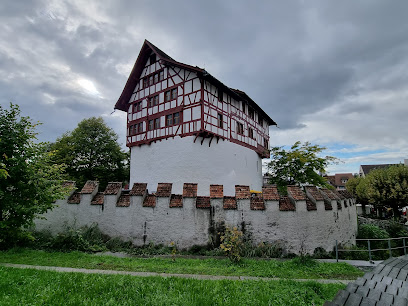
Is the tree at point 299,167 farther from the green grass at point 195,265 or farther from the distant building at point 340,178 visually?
the distant building at point 340,178

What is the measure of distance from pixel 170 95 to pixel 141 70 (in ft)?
17.1

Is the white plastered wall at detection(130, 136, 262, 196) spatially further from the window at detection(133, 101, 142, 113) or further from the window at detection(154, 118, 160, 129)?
the window at detection(133, 101, 142, 113)

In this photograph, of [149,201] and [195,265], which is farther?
[149,201]

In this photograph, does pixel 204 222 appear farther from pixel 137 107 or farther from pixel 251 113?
pixel 251 113

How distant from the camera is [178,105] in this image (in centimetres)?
2056

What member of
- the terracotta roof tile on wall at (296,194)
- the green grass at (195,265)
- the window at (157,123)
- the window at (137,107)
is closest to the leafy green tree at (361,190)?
the terracotta roof tile on wall at (296,194)

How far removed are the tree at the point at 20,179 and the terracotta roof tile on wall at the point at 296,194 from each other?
876cm

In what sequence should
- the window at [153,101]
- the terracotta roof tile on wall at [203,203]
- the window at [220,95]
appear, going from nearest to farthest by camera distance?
the terracotta roof tile on wall at [203,203]
the window at [220,95]
the window at [153,101]

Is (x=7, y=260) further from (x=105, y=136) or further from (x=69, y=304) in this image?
(x=105, y=136)

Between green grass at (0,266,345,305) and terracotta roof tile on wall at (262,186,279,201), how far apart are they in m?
4.23

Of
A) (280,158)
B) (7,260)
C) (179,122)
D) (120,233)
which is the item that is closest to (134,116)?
(179,122)

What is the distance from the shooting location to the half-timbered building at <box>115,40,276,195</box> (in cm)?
1975

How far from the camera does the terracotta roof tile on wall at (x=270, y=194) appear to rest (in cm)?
945

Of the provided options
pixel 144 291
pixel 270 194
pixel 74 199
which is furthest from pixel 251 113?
pixel 144 291
